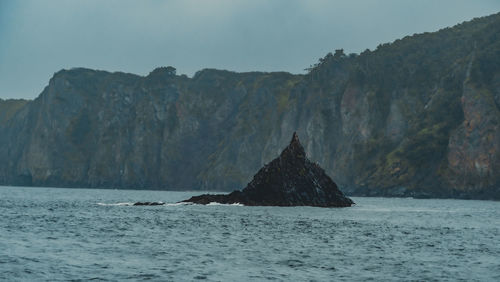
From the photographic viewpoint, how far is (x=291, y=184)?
325ft

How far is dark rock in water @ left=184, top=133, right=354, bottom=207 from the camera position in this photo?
320 feet

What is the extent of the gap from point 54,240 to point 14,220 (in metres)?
20.0

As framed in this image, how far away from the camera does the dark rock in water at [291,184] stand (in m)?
97.7

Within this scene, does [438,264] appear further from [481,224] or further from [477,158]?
[477,158]

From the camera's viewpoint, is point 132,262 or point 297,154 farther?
point 297,154

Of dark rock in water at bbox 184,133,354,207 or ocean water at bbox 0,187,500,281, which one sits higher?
dark rock in water at bbox 184,133,354,207

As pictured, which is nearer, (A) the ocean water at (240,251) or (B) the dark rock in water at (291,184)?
(A) the ocean water at (240,251)

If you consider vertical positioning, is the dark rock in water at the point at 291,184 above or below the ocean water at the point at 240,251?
above

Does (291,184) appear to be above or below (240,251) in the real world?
above

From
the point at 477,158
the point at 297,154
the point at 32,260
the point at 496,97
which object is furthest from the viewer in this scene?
the point at 496,97

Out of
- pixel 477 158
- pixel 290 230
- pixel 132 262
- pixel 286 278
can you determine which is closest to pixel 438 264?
pixel 286 278

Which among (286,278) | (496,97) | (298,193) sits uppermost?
(496,97)

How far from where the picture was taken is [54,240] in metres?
44.2

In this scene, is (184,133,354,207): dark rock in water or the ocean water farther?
(184,133,354,207): dark rock in water
